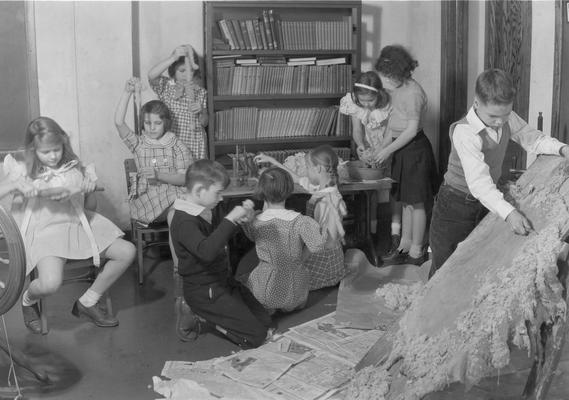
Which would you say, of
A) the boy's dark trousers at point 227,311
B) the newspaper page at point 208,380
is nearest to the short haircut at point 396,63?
the boy's dark trousers at point 227,311

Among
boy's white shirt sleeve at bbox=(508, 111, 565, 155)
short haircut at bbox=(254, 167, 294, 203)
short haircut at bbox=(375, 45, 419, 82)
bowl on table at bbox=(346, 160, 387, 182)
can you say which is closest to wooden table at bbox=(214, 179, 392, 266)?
bowl on table at bbox=(346, 160, 387, 182)

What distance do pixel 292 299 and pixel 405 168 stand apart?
6.23 ft

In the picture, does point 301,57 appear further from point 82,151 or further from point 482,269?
point 482,269

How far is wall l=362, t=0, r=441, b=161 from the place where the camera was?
26.3ft

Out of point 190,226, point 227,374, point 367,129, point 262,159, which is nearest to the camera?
point 227,374

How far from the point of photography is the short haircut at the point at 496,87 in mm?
4199

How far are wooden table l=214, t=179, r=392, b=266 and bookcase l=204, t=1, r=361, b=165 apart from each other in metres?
0.58

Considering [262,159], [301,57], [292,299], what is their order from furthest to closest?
[301,57], [262,159], [292,299]

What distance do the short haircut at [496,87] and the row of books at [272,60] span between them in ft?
11.1

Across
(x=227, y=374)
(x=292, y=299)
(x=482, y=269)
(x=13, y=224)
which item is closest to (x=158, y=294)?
(x=292, y=299)

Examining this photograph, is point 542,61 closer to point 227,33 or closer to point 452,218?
point 452,218

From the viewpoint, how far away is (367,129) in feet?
23.3

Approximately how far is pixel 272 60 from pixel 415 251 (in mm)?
2032

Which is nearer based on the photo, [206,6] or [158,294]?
[158,294]
